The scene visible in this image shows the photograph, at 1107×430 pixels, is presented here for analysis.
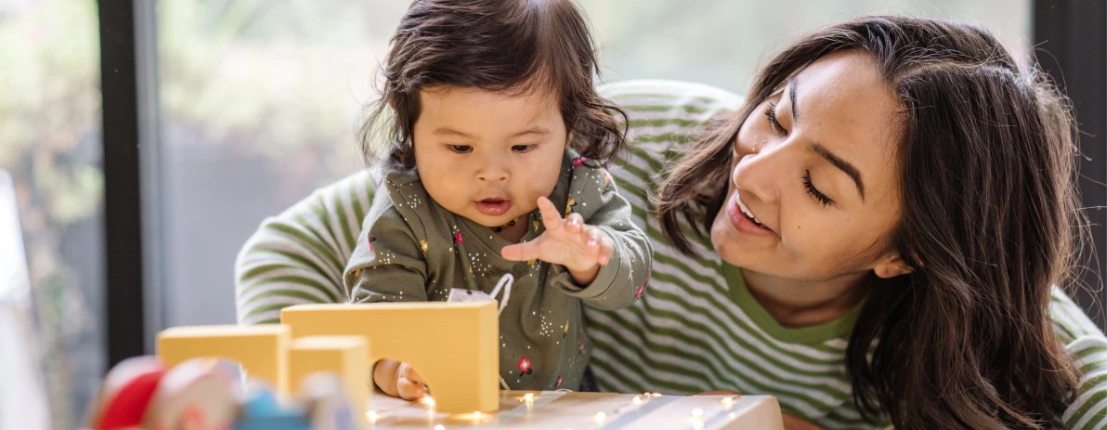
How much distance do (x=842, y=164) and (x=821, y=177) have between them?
3 cm

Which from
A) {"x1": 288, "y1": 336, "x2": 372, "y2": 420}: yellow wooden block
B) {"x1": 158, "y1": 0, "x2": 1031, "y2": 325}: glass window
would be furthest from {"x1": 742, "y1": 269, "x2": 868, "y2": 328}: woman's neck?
{"x1": 158, "y1": 0, "x2": 1031, "y2": 325}: glass window

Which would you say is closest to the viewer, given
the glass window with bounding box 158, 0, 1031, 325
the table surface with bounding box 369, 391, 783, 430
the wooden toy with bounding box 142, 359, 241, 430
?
the wooden toy with bounding box 142, 359, 241, 430

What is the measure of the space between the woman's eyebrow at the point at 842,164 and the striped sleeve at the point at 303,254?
61 cm

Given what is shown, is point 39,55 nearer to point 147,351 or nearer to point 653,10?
point 147,351

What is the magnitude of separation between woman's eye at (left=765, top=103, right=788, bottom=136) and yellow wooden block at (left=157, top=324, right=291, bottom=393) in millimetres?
608

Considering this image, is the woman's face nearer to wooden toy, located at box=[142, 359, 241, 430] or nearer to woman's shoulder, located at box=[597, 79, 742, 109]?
woman's shoulder, located at box=[597, 79, 742, 109]

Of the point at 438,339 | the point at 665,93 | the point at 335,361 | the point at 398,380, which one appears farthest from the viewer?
the point at 665,93

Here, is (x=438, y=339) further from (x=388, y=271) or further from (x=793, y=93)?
(x=793, y=93)

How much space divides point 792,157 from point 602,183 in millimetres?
209

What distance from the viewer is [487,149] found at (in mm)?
1002

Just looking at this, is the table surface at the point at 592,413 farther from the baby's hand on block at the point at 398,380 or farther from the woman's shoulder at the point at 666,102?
the woman's shoulder at the point at 666,102

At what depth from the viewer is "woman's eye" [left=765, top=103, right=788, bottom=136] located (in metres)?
1.16

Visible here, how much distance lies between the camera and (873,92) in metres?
1.11

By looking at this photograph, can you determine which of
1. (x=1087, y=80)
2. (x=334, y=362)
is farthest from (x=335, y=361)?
(x=1087, y=80)
